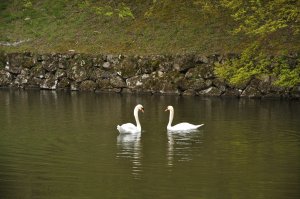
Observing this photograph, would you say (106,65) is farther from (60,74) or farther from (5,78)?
(5,78)

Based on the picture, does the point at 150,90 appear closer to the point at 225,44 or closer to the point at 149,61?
the point at 149,61

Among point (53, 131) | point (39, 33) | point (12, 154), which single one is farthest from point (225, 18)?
point (12, 154)

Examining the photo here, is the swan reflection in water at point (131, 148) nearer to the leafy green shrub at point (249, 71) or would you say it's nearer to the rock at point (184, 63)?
the leafy green shrub at point (249, 71)

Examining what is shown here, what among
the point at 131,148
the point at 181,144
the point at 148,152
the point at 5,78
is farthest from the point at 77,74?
the point at 148,152

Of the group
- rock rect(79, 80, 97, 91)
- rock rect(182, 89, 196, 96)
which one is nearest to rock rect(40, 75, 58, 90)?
rock rect(79, 80, 97, 91)

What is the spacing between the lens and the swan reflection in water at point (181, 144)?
23812 millimetres

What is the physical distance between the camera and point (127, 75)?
1858 inches

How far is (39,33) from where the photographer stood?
5347 centimetres

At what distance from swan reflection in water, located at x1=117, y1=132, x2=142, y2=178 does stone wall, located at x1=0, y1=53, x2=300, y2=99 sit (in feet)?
52.6

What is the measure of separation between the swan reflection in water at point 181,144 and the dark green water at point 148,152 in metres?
0.03

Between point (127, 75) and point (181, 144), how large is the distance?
67.5ft

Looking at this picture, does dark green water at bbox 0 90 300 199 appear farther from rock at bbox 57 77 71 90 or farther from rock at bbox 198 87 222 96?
rock at bbox 57 77 71 90

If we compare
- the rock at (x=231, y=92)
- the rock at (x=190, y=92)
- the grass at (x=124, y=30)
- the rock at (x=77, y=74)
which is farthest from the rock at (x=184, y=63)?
the rock at (x=77, y=74)

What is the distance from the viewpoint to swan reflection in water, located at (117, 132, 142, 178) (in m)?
22.6
